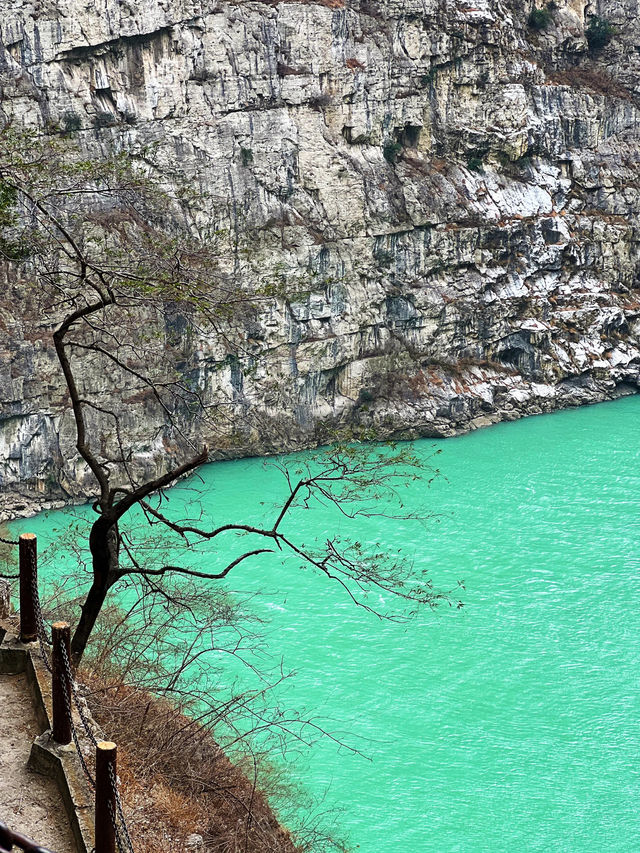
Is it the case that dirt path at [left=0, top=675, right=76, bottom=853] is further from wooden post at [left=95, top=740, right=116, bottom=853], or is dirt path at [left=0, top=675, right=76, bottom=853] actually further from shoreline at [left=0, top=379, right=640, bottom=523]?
shoreline at [left=0, top=379, right=640, bottom=523]

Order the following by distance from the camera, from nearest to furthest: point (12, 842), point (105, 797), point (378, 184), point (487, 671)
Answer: point (12, 842), point (105, 797), point (487, 671), point (378, 184)

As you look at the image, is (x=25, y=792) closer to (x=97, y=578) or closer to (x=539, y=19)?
(x=97, y=578)

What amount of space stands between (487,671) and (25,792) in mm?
11906

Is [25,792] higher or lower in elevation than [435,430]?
higher

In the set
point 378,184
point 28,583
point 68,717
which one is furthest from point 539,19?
point 68,717

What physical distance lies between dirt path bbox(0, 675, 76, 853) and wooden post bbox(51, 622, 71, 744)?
0.28 m

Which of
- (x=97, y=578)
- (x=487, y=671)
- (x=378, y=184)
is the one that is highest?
(x=378, y=184)

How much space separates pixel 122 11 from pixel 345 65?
293 inches

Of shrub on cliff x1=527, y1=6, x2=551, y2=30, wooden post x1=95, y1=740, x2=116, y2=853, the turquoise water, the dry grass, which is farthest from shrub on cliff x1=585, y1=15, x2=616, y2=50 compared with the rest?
wooden post x1=95, y1=740, x2=116, y2=853

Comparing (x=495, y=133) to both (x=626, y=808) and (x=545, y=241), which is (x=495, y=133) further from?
(x=626, y=808)

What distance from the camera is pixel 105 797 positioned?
153 inches

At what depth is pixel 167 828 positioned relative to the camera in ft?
20.0

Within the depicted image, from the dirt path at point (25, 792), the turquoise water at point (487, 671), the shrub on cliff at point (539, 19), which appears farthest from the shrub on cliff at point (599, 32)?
the dirt path at point (25, 792)

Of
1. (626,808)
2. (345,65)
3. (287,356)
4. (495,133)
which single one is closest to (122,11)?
(345,65)
